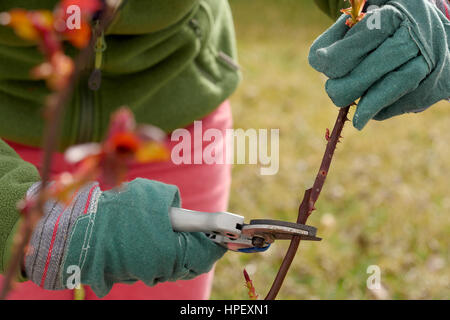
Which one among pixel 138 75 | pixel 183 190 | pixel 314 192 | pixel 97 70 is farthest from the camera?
pixel 183 190

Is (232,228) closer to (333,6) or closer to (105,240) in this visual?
(105,240)

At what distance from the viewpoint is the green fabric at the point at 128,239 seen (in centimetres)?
84

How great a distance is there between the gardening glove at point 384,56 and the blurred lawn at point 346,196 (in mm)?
1337

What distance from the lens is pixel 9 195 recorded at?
87 cm

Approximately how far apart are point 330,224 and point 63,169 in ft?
Answer: 4.86

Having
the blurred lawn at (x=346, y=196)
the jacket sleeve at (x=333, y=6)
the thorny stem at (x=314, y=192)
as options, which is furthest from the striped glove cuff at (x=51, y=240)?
the blurred lawn at (x=346, y=196)

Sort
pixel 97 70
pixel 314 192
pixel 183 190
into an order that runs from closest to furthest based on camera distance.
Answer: pixel 314 192, pixel 97 70, pixel 183 190

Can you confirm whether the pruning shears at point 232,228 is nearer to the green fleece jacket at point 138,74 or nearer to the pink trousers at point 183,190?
the green fleece jacket at point 138,74

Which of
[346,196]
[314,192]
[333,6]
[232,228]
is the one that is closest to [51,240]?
[232,228]

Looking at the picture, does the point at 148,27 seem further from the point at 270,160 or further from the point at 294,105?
the point at 294,105

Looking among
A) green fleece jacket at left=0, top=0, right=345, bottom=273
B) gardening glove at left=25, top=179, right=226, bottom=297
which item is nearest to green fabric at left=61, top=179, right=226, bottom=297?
gardening glove at left=25, top=179, right=226, bottom=297

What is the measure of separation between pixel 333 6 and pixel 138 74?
19.0 inches

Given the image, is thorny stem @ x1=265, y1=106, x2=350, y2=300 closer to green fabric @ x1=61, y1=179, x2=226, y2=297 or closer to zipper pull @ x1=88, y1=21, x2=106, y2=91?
green fabric @ x1=61, y1=179, x2=226, y2=297

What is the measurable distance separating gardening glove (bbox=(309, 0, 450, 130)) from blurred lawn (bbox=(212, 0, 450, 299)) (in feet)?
4.39
